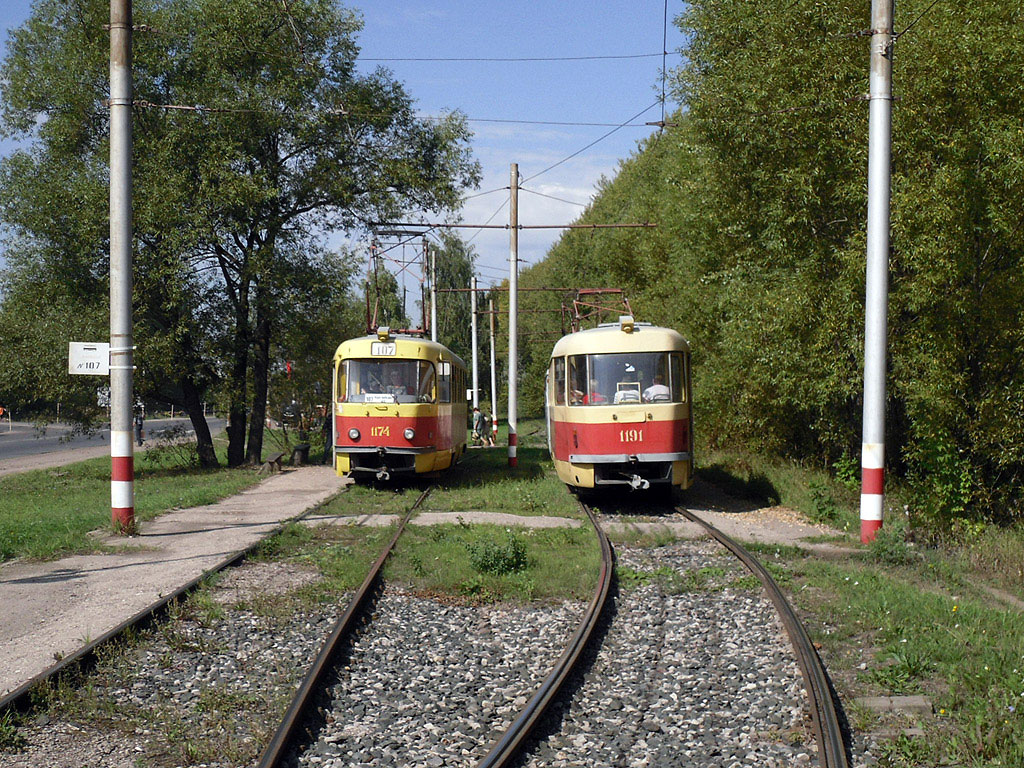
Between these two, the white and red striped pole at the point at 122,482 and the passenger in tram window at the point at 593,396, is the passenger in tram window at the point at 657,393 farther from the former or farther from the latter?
the white and red striped pole at the point at 122,482

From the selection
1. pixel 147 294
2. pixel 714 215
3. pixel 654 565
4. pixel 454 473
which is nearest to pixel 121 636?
pixel 654 565

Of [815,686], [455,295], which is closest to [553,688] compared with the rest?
[815,686]

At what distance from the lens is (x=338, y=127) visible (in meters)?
25.1

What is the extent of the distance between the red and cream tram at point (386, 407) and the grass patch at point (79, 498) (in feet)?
8.33

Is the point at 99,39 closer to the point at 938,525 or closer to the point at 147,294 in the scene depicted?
the point at 147,294

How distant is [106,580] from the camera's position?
9984 mm

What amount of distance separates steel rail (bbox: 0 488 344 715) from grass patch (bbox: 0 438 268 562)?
2.45 metres

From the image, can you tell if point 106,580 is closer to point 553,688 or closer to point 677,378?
point 553,688

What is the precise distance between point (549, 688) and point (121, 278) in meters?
8.73

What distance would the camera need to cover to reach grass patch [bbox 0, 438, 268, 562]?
39.3 ft

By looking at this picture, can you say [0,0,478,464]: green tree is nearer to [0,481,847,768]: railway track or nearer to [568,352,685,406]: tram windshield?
[568,352,685,406]: tram windshield

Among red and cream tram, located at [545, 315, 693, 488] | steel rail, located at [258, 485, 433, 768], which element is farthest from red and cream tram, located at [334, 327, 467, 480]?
steel rail, located at [258, 485, 433, 768]

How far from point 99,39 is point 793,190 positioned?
55.2 ft

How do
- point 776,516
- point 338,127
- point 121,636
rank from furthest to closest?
point 338,127
point 776,516
point 121,636
